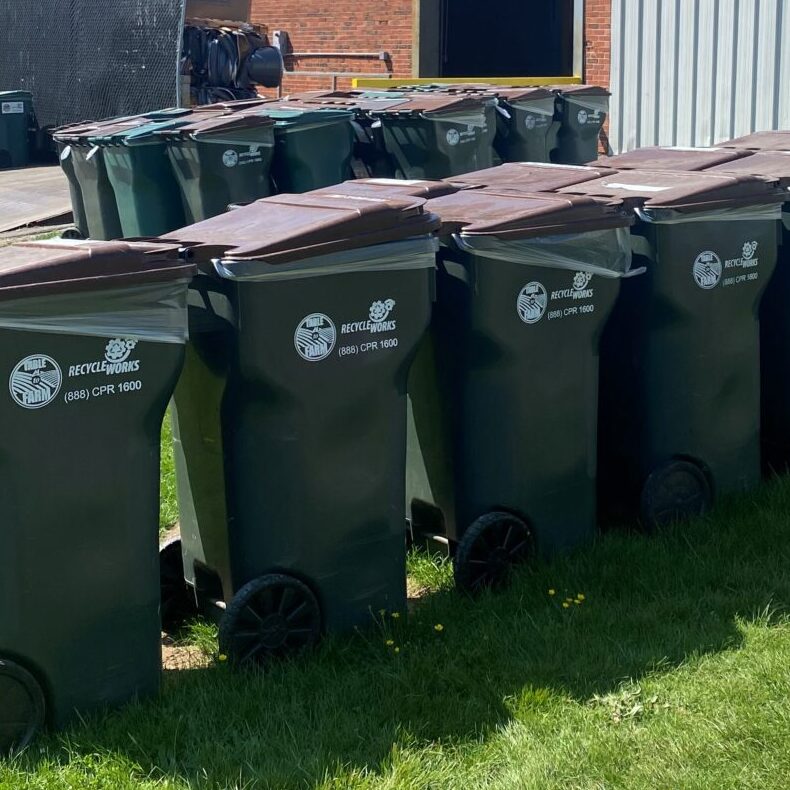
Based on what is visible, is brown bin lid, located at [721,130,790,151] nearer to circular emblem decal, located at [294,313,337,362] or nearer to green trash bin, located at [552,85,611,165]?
circular emblem decal, located at [294,313,337,362]

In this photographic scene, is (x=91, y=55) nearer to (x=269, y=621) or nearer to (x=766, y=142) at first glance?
(x=766, y=142)

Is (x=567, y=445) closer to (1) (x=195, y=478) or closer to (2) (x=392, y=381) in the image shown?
(2) (x=392, y=381)

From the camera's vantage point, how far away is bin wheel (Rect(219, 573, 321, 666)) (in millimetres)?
4184

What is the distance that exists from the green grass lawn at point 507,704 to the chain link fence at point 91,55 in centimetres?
1426

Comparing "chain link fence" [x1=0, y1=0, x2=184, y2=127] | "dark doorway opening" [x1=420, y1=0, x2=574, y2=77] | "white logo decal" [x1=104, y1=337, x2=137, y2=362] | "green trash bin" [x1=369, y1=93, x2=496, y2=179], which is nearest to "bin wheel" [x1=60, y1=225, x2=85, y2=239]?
"green trash bin" [x1=369, y1=93, x2=496, y2=179]

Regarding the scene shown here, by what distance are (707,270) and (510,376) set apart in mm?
1126

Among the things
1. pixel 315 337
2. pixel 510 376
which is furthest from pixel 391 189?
pixel 315 337

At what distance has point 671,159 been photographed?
657cm

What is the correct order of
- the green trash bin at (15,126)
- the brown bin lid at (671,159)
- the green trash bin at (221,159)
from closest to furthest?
the brown bin lid at (671,159) < the green trash bin at (221,159) < the green trash bin at (15,126)

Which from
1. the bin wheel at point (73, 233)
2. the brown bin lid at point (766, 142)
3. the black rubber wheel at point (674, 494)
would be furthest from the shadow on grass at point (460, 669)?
the bin wheel at point (73, 233)

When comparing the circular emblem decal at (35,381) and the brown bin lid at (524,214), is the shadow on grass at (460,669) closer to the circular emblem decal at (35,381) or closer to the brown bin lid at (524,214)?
the circular emblem decal at (35,381)

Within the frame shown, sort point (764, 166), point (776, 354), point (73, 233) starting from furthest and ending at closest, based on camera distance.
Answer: point (73, 233) → point (764, 166) → point (776, 354)

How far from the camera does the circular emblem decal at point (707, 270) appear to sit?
213 inches

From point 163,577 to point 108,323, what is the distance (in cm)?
131
